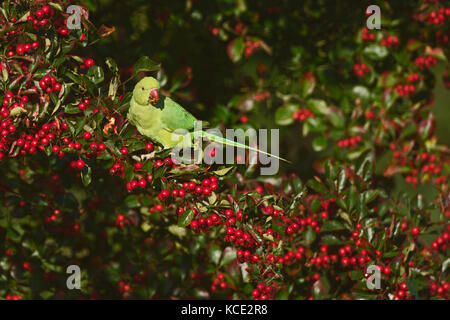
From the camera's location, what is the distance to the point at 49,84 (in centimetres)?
164

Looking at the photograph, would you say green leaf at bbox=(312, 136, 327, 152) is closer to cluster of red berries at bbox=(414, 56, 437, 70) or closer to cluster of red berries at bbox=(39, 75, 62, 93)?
cluster of red berries at bbox=(414, 56, 437, 70)

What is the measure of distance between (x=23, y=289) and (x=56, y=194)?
41cm

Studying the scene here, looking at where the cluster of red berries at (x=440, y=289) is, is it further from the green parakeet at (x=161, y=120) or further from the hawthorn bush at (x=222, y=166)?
the green parakeet at (x=161, y=120)

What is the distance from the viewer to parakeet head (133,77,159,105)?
5.70ft

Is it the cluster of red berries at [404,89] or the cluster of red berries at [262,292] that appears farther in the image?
the cluster of red berries at [404,89]

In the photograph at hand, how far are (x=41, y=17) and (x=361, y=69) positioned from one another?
160cm

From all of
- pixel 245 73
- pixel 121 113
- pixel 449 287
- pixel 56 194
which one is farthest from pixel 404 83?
pixel 56 194

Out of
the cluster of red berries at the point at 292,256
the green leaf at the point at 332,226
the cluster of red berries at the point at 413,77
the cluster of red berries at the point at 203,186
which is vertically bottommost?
the cluster of red berries at the point at 292,256

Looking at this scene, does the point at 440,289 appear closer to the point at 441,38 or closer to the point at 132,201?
the point at 132,201

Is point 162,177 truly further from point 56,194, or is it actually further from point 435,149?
point 435,149

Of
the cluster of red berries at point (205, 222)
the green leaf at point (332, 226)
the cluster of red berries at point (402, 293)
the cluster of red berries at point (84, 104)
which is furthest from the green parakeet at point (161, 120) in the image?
the cluster of red berries at point (402, 293)

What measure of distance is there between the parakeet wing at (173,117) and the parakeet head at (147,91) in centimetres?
9

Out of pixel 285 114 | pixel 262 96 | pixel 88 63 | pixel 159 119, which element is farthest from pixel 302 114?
pixel 88 63

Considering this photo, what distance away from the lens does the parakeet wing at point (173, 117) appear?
72.2 inches
